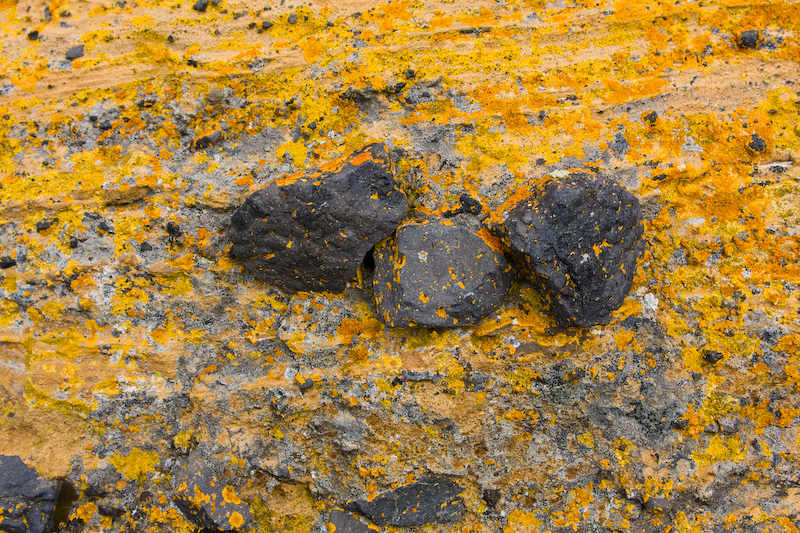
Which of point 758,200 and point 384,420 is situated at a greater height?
point 758,200

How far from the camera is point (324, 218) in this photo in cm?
250

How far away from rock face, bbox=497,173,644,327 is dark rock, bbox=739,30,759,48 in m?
1.30

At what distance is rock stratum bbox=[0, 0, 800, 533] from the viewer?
2588 mm

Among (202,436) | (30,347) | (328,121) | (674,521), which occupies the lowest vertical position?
(674,521)

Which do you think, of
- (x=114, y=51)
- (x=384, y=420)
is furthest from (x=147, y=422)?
(x=114, y=51)

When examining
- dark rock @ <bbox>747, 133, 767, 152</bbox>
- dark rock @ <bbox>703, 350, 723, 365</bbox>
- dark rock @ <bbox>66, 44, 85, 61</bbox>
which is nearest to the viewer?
dark rock @ <bbox>703, 350, 723, 365</bbox>

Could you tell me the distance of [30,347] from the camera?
2.71 m

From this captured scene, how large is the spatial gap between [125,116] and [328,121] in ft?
4.27

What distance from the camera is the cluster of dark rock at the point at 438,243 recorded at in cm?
240

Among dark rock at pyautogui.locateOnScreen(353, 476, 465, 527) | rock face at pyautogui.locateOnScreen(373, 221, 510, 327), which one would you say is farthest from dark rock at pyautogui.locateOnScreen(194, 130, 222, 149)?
dark rock at pyautogui.locateOnScreen(353, 476, 465, 527)

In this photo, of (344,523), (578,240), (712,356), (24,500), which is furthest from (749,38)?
(24,500)

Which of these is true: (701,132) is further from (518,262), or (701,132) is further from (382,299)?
(382,299)

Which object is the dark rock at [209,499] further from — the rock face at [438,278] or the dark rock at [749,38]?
the dark rock at [749,38]

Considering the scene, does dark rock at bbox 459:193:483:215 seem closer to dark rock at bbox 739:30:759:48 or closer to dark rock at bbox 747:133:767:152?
dark rock at bbox 747:133:767:152
